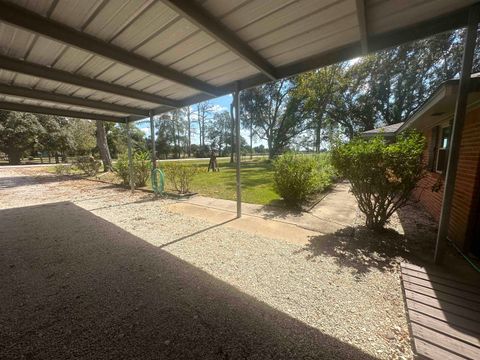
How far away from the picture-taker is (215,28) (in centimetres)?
262

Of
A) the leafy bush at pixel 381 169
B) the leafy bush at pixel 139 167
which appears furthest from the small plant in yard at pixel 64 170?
the leafy bush at pixel 381 169

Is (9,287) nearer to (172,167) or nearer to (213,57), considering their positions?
(213,57)

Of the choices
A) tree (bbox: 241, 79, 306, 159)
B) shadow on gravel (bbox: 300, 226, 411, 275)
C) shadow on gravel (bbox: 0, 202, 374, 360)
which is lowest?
shadow on gravel (bbox: 0, 202, 374, 360)

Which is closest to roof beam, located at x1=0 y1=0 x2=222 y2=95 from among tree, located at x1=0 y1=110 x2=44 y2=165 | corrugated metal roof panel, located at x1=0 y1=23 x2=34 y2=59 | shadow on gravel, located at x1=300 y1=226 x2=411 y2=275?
corrugated metal roof panel, located at x1=0 y1=23 x2=34 y2=59

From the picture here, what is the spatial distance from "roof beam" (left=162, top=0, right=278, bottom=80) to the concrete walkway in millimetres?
3205

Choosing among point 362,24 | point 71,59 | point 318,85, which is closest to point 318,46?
point 362,24

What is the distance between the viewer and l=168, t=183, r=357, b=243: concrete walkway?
4.47 metres

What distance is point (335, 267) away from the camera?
10.0 ft

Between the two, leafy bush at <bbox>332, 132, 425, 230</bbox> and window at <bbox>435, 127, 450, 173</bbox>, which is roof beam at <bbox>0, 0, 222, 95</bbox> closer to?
leafy bush at <bbox>332, 132, 425, 230</bbox>

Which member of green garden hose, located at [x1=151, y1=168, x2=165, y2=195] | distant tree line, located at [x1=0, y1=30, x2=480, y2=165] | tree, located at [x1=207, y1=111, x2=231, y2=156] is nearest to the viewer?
green garden hose, located at [x1=151, y1=168, x2=165, y2=195]

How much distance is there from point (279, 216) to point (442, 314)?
11.5 feet

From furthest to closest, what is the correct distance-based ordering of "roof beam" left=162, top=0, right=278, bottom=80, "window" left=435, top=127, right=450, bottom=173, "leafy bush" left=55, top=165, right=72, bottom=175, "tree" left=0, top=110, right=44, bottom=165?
"tree" left=0, top=110, right=44, bottom=165, "leafy bush" left=55, top=165, right=72, bottom=175, "window" left=435, top=127, right=450, bottom=173, "roof beam" left=162, top=0, right=278, bottom=80

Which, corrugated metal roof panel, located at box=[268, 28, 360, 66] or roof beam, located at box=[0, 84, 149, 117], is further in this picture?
roof beam, located at box=[0, 84, 149, 117]

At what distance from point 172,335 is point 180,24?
3.48 m
